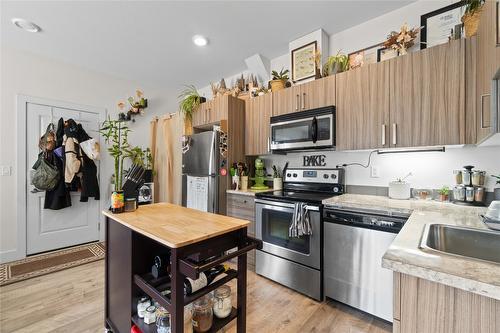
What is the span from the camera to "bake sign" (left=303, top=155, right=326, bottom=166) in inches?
102

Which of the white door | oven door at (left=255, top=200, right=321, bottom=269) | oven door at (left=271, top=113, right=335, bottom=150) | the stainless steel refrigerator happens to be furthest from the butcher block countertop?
the white door

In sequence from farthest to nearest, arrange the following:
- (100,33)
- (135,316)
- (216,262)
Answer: (100,33) < (135,316) < (216,262)

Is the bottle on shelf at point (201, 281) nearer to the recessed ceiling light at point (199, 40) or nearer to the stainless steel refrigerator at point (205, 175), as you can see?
the stainless steel refrigerator at point (205, 175)

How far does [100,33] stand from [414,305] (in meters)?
3.54

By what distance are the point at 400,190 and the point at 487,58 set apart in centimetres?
109

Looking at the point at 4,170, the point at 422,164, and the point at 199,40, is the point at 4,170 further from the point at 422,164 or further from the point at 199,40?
the point at 422,164

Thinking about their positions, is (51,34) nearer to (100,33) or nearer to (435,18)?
(100,33)

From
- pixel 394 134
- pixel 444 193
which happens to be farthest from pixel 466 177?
pixel 394 134

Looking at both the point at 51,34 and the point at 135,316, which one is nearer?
the point at 135,316

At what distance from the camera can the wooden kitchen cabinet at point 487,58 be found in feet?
3.58

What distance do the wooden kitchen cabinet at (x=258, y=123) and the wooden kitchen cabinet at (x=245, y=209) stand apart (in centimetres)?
63

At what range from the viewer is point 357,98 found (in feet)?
6.79

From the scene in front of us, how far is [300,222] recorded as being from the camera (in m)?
1.98

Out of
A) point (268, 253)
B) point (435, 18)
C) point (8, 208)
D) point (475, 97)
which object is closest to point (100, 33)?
point (8, 208)
